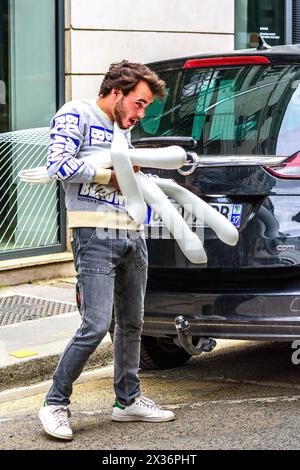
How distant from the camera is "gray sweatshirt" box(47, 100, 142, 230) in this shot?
473 centimetres

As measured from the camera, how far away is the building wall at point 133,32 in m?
9.64

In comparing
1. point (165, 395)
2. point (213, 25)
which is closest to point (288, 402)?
point (165, 395)

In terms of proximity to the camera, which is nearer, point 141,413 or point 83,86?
Result: point 141,413

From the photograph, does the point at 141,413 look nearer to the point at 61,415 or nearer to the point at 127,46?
the point at 61,415

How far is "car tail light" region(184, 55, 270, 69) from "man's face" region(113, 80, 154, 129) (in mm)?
1073

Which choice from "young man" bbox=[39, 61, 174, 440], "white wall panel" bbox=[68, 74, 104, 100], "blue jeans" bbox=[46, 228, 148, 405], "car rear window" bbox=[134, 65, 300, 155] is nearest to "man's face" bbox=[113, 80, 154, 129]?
"young man" bbox=[39, 61, 174, 440]

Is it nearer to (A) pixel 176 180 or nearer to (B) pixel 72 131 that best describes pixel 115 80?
(B) pixel 72 131

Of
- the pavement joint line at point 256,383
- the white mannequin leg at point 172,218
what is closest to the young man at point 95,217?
the white mannequin leg at point 172,218

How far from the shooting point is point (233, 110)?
560cm

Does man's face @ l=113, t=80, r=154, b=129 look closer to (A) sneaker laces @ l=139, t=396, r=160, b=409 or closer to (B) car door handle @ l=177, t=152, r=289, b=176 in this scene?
(B) car door handle @ l=177, t=152, r=289, b=176

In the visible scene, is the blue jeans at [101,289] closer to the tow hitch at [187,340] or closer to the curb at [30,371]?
the tow hitch at [187,340]

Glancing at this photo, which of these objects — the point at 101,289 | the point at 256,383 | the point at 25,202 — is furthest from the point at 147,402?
the point at 25,202

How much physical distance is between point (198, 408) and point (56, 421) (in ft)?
2.97

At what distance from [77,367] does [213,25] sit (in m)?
6.64
